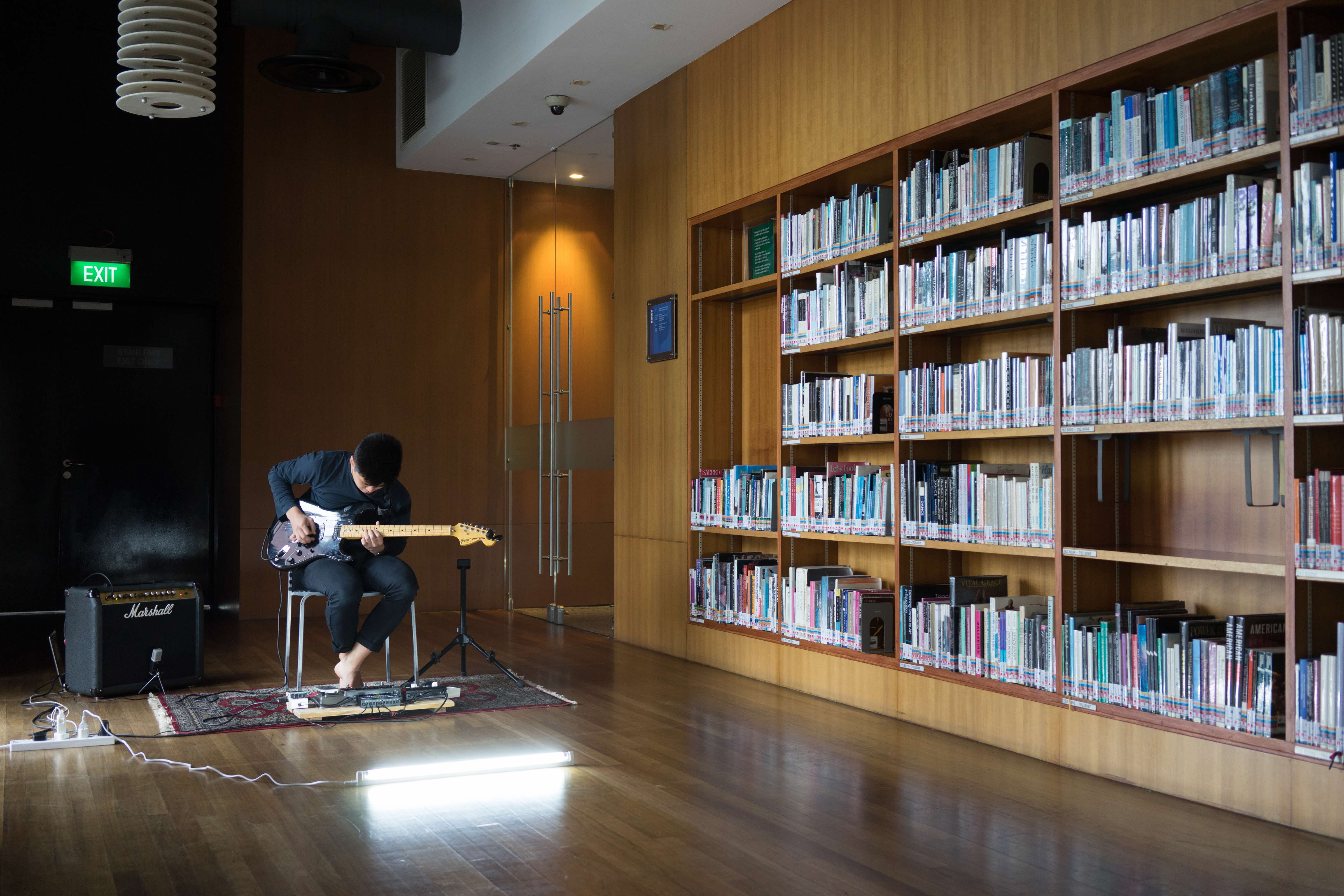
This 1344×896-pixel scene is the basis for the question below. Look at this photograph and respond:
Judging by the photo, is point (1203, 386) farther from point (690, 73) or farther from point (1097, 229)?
point (690, 73)

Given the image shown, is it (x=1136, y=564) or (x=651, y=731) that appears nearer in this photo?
(x=1136, y=564)

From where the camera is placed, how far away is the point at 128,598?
5.15m

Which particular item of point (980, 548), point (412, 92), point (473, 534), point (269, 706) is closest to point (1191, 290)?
point (980, 548)

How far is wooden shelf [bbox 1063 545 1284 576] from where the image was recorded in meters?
3.27

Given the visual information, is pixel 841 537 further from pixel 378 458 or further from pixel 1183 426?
pixel 378 458

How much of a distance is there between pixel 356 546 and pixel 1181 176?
3.69 metres

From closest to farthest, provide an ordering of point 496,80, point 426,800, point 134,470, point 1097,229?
point 426,800 < point 1097,229 < point 496,80 < point 134,470

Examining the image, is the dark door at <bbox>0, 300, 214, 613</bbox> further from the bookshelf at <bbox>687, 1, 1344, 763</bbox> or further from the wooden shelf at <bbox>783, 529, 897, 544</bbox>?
the wooden shelf at <bbox>783, 529, 897, 544</bbox>

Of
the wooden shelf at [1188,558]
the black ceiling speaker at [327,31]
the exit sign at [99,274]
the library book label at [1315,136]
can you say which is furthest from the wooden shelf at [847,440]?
the exit sign at [99,274]

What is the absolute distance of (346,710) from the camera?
180 inches

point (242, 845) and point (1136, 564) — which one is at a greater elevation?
point (1136, 564)

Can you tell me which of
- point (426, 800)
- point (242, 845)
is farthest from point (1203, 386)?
point (242, 845)

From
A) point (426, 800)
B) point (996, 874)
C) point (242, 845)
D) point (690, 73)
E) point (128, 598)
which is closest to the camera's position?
point (996, 874)

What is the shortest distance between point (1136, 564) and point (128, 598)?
4342 mm
